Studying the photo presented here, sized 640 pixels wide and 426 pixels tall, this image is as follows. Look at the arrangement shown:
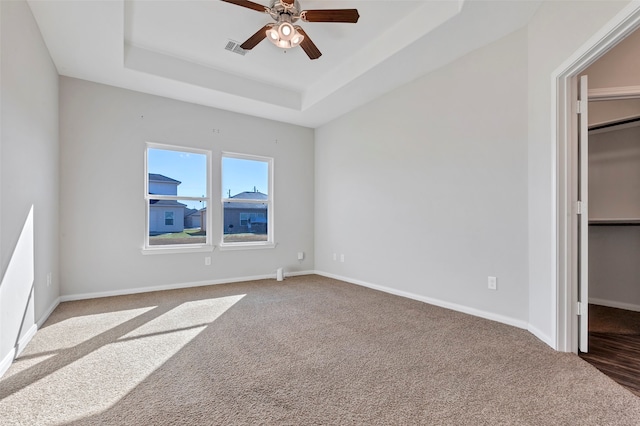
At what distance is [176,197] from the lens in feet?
14.7

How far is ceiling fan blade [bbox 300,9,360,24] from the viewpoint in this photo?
249 cm

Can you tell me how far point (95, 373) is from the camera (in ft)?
6.46

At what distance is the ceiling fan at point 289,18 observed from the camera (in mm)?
2496

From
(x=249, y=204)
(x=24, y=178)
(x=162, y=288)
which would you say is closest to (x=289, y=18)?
(x=24, y=178)

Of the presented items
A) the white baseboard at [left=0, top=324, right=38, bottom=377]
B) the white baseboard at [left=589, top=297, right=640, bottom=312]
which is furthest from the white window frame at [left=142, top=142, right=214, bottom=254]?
Answer: the white baseboard at [left=589, top=297, right=640, bottom=312]

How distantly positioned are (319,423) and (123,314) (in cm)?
269

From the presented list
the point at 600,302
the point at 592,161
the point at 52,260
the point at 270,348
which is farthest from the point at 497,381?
the point at 52,260

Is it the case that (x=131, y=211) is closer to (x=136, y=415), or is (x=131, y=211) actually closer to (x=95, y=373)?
(x=95, y=373)

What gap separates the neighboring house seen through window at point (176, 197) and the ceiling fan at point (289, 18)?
7.33 ft

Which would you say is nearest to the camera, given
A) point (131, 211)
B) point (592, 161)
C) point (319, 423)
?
point (319, 423)

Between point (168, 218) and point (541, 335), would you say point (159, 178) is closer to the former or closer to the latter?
point (168, 218)

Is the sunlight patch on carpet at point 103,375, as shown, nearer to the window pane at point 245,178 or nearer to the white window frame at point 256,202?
the white window frame at point 256,202

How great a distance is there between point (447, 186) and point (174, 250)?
149 inches

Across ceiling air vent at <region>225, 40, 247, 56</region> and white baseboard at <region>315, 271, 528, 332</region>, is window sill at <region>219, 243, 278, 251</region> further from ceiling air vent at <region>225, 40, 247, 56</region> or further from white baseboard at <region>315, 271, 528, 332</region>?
ceiling air vent at <region>225, 40, 247, 56</region>
